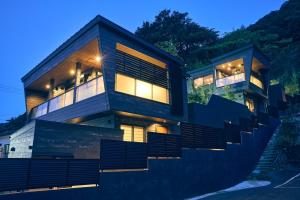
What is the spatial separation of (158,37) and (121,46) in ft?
105

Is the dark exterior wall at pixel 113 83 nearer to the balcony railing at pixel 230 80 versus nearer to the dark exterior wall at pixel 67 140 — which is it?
the dark exterior wall at pixel 67 140

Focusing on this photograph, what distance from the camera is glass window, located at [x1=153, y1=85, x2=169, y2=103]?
15.5 metres

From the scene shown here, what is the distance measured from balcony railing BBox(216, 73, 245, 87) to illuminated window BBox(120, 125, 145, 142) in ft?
46.6

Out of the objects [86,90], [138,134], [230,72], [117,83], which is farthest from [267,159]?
[86,90]

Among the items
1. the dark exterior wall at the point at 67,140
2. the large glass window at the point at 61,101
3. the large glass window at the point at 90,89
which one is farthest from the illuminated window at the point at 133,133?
the large glass window at the point at 61,101

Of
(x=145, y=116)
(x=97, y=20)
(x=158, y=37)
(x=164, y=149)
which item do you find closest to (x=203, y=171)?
(x=164, y=149)

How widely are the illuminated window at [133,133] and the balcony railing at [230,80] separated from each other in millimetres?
14198

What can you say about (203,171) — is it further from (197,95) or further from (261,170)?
(197,95)

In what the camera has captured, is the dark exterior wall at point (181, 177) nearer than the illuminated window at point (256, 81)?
Yes

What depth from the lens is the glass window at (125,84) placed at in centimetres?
1334

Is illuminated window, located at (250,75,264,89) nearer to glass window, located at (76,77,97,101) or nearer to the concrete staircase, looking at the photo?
the concrete staircase

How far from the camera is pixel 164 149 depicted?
12602mm

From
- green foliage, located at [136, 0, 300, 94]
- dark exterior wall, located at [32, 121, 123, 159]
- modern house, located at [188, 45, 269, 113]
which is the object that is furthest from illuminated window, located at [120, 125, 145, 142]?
green foliage, located at [136, 0, 300, 94]

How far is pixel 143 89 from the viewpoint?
1481 cm
